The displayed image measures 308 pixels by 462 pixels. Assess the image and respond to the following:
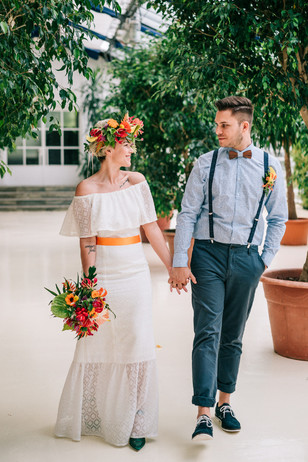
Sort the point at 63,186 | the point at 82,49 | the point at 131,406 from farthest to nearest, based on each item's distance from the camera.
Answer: the point at 63,186 < the point at 82,49 < the point at 131,406

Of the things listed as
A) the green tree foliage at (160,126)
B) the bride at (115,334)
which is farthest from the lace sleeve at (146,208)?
the green tree foliage at (160,126)

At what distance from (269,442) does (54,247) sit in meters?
7.30

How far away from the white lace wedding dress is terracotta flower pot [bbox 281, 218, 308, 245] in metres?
7.55

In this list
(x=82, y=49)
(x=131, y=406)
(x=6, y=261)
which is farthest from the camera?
(x=6, y=261)

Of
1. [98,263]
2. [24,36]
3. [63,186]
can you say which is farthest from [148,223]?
[63,186]

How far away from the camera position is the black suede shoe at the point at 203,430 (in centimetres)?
294

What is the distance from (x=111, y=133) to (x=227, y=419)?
1.56 metres

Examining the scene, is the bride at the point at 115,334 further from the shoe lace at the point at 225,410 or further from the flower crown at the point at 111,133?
the shoe lace at the point at 225,410

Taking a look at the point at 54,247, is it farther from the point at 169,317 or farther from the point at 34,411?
the point at 34,411

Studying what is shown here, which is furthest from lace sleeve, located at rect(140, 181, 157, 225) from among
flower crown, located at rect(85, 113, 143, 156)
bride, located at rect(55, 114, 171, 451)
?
flower crown, located at rect(85, 113, 143, 156)

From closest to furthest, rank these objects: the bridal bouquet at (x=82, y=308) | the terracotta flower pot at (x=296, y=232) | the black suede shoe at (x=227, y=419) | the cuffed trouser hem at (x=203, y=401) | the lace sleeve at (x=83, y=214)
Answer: the bridal bouquet at (x=82, y=308)
the cuffed trouser hem at (x=203, y=401)
the lace sleeve at (x=83, y=214)
the black suede shoe at (x=227, y=419)
the terracotta flower pot at (x=296, y=232)

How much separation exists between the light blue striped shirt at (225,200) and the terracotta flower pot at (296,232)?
741 cm

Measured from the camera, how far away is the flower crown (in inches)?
122

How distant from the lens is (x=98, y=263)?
311cm
